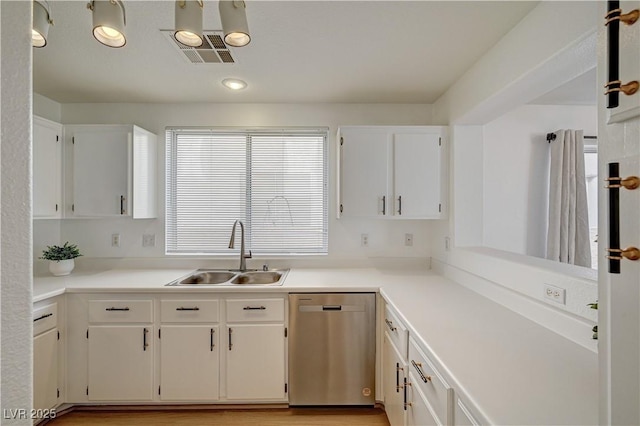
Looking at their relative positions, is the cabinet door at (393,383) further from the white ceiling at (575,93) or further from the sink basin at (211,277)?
the white ceiling at (575,93)

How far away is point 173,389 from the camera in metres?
2.14

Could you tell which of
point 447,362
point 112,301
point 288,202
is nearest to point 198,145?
point 288,202

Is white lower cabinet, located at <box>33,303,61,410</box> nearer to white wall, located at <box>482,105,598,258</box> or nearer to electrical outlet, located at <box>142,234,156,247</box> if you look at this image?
electrical outlet, located at <box>142,234,156,247</box>

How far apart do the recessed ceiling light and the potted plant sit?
6.17ft

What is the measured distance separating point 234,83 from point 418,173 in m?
1.61

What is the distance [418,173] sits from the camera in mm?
2459

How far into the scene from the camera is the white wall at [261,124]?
278 centimetres

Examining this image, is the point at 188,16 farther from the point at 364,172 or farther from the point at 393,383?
the point at 393,383

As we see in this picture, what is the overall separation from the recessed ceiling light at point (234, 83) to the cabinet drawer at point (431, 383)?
2106mm

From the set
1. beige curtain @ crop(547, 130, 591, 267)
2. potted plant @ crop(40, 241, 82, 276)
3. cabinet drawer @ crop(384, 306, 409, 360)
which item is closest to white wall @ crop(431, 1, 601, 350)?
cabinet drawer @ crop(384, 306, 409, 360)

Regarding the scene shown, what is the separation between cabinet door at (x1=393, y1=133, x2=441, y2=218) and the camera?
8.03 ft

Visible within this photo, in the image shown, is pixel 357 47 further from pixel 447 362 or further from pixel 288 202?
pixel 447 362

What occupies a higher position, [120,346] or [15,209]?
[15,209]

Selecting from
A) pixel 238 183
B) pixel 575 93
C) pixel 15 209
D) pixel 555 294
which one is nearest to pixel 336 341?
pixel 555 294
